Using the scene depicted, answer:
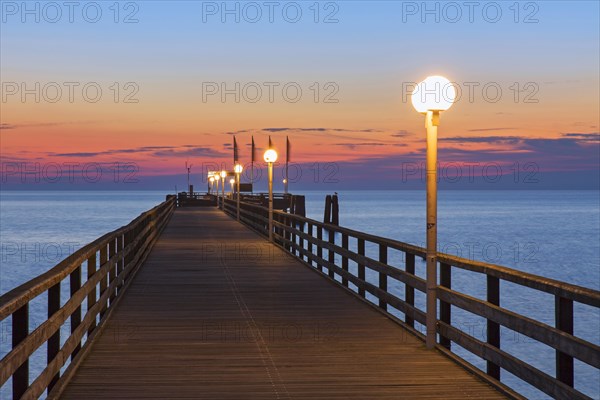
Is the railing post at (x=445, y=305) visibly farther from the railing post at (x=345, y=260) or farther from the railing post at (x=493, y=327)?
the railing post at (x=345, y=260)

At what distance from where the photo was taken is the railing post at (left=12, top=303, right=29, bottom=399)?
5523 millimetres

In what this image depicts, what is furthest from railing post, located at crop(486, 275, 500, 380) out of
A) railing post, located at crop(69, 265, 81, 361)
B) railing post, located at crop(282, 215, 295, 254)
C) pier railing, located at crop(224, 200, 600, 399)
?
railing post, located at crop(282, 215, 295, 254)

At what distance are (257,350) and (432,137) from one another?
263 cm

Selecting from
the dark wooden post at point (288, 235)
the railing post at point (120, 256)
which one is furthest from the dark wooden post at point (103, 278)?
the dark wooden post at point (288, 235)

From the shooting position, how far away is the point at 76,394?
6.60 metres

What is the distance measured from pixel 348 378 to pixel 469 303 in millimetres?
1267

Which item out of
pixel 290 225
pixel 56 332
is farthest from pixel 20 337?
pixel 290 225

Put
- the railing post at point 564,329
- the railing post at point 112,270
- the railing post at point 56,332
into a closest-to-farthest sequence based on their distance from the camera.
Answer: the railing post at point 564,329
the railing post at point 56,332
the railing post at point 112,270

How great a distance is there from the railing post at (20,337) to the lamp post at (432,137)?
13.8 feet

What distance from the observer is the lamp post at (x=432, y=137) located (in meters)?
8.54

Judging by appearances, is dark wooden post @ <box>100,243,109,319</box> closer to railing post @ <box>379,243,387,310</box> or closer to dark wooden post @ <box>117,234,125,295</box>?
dark wooden post @ <box>117,234,125,295</box>

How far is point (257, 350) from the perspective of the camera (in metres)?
8.48

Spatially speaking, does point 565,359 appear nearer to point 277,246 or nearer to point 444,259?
point 444,259

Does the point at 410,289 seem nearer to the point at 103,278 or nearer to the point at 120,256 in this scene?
the point at 103,278
